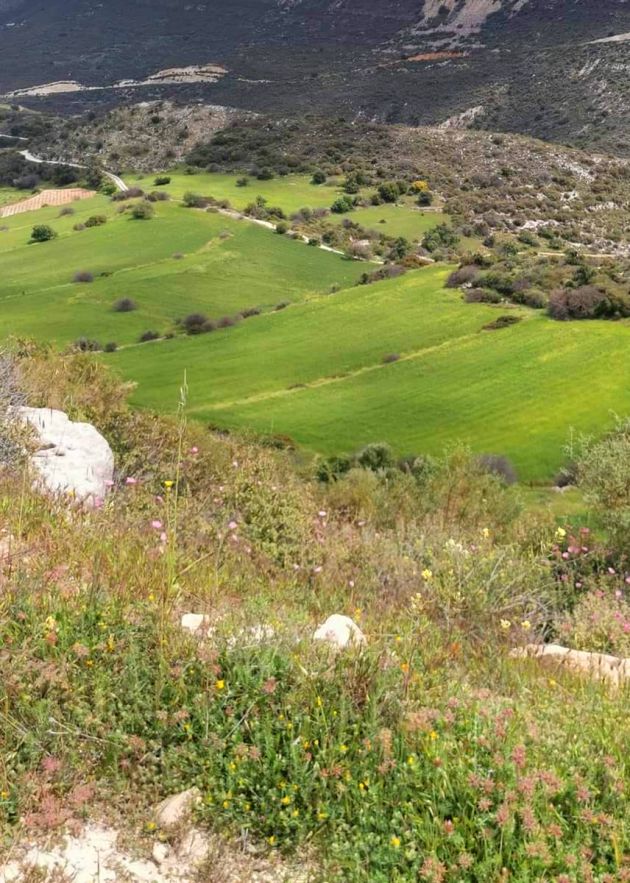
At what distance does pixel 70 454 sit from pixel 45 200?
89274 mm

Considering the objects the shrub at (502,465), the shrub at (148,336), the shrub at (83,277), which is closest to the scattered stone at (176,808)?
the shrub at (502,465)

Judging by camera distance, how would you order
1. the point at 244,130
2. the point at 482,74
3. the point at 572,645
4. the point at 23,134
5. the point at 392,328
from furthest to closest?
the point at 482,74 → the point at 23,134 → the point at 244,130 → the point at 392,328 → the point at 572,645

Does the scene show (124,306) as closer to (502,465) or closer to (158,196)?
(158,196)

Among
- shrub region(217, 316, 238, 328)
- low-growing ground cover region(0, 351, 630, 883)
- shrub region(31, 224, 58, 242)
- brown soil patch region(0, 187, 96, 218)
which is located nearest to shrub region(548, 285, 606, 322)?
shrub region(217, 316, 238, 328)

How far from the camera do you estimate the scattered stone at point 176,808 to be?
293 centimetres

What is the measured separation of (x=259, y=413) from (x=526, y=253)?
42579 mm

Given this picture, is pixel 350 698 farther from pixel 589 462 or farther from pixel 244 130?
pixel 244 130

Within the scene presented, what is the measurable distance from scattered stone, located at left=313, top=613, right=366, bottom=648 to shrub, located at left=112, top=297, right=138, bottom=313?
2064 inches

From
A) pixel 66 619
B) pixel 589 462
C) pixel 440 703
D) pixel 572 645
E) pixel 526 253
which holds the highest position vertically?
pixel 66 619

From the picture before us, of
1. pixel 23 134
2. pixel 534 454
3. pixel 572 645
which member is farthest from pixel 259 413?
pixel 23 134

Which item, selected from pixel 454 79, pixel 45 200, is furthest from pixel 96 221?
pixel 454 79

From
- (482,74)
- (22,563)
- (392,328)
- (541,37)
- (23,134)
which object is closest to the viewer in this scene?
(22,563)

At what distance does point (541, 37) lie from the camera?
168375mm

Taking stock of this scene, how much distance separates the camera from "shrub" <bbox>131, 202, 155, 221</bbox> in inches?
2886
